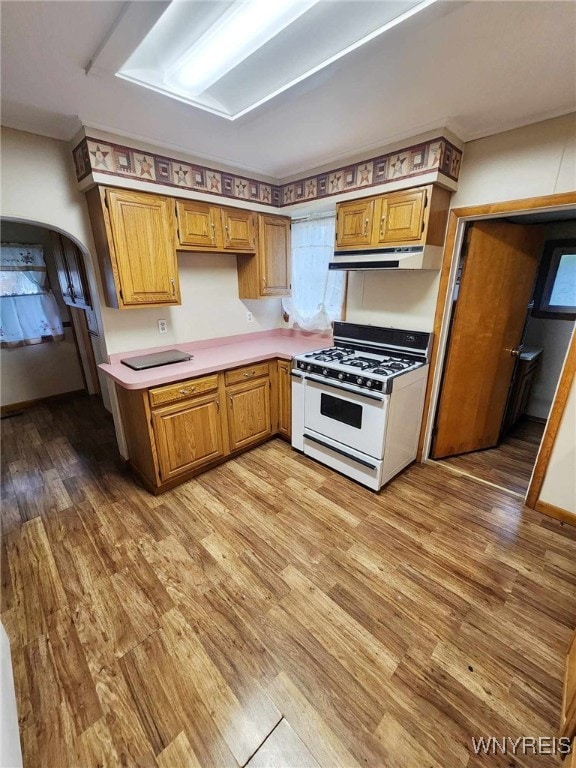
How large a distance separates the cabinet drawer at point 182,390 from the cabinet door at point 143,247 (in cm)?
66

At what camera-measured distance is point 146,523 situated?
2.16 meters

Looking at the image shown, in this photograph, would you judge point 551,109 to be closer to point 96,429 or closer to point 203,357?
point 203,357

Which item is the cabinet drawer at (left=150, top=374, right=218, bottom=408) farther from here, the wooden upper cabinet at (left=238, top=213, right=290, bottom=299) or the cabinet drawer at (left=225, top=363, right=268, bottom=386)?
the wooden upper cabinet at (left=238, top=213, right=290, bottom=299)

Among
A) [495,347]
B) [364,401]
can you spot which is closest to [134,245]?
[364,401]

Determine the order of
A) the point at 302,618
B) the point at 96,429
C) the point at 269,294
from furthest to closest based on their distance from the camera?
the point at 96,429, the point at 269,294, the point at 302,618

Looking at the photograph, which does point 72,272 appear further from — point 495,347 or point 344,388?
point 495,347

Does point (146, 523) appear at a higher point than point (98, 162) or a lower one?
lower

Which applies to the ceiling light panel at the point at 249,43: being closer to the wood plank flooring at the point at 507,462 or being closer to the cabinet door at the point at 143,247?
the cabinet door at the point at 143,247

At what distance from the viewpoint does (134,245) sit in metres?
2.17

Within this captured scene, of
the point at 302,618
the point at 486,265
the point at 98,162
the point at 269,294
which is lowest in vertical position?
the point at 302,618

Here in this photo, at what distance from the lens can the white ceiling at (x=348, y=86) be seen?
1.14 metres

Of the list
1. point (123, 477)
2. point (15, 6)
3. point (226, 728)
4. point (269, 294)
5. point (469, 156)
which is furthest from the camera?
point (269, 294)

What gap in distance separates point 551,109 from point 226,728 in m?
3.40

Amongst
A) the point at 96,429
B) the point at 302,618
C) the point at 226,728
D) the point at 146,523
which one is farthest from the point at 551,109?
the point at 96,429
